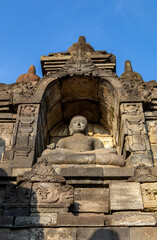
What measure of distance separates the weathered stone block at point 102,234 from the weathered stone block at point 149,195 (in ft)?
3.81

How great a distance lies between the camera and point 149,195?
721cm

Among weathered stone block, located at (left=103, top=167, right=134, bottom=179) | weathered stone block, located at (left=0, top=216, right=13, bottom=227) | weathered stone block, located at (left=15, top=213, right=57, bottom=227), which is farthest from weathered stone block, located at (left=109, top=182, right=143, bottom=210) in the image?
weathered stone block, located at (left=0, top=216, right=13, bottom=227)

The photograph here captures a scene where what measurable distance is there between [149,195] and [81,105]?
7.27 m

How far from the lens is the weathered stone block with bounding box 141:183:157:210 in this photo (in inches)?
275

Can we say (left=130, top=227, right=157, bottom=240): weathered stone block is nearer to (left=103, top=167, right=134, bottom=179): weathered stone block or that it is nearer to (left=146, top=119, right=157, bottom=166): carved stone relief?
(left=103, top=167, right=134, bottom=179): weathered stone block

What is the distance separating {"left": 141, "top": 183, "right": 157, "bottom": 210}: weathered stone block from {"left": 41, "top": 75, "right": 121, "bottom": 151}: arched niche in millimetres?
4758

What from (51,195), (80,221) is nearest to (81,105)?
(51,195)

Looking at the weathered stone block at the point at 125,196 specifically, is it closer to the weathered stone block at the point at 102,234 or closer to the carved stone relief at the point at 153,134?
the weathered stone block at the point at 102,234

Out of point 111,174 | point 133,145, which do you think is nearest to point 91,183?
point 111,174

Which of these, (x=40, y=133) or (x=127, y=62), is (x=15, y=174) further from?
(x=127, y=62)

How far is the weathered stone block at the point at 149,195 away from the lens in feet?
23.0

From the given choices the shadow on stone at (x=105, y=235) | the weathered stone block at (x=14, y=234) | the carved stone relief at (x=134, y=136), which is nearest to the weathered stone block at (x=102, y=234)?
the shadow on stone at (x=105, y=235)

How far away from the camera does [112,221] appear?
21.0 feet

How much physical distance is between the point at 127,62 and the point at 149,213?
10.8m
